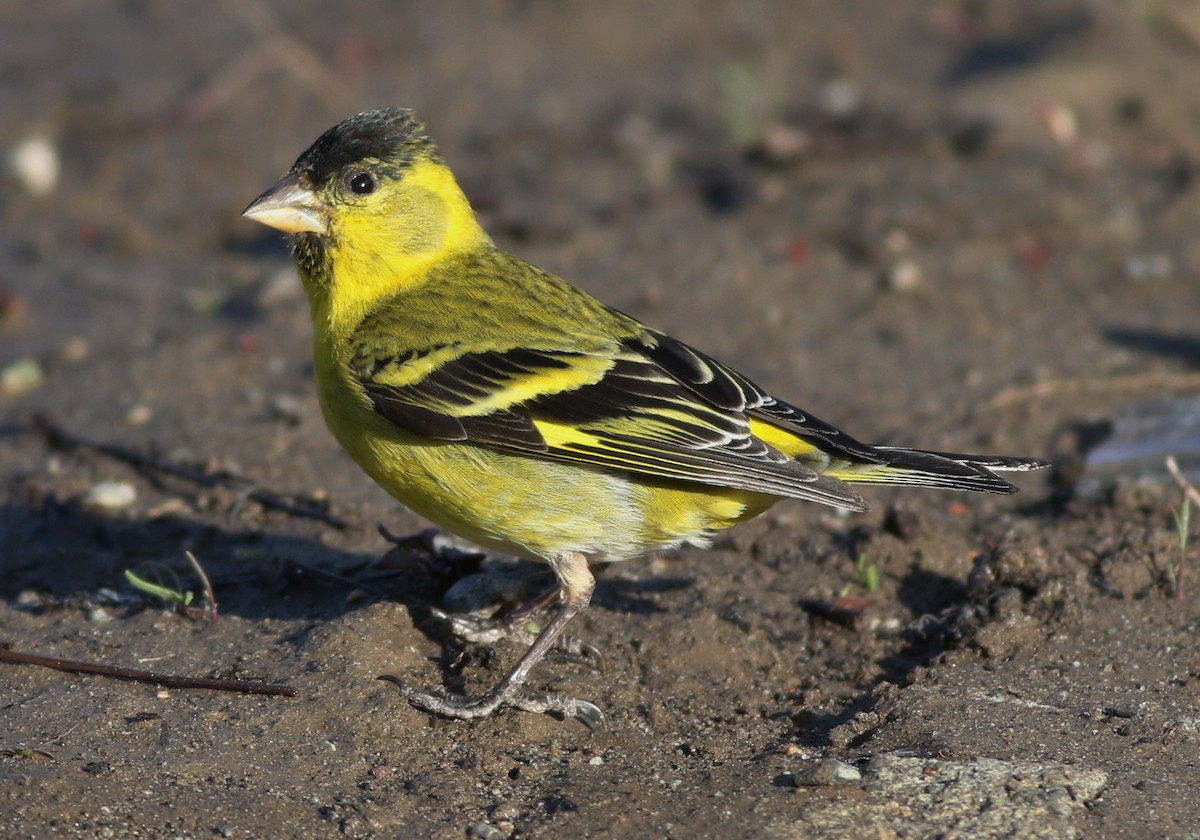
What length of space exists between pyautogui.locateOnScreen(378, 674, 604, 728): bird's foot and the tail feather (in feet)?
3.83

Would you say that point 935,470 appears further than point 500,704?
Yes

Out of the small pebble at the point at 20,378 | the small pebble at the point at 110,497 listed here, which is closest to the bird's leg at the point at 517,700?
the small pebble at the point at 110,497

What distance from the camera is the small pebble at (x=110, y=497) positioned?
611cm

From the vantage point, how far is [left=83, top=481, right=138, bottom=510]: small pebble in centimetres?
611

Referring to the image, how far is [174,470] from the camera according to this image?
6352 mm

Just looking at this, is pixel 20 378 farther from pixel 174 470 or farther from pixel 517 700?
pixel 517 700

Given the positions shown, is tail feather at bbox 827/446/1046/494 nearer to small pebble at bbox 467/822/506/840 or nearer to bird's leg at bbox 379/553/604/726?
bird's leg at bbox 379/553/604/726

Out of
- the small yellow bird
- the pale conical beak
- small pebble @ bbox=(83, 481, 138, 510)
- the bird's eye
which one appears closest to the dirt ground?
small pebble @ bbox=(83, 481, 138, 510)

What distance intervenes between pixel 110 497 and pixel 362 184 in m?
1.89

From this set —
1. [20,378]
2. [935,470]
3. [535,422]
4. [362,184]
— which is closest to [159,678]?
[535,422]

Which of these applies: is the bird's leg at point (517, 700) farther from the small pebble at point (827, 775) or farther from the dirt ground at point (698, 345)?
the small pebble at point (827, 775)

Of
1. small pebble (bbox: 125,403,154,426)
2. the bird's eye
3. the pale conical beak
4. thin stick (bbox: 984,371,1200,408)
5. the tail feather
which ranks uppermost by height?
the bird's eye

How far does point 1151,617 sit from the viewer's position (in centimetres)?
498

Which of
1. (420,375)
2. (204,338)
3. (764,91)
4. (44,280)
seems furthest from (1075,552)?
(44,280)
